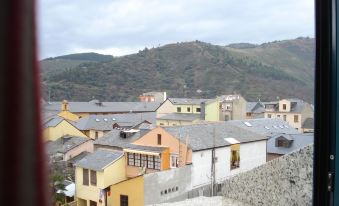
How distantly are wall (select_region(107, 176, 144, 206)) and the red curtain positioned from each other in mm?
1253

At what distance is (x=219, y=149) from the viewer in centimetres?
174

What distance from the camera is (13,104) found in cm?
26

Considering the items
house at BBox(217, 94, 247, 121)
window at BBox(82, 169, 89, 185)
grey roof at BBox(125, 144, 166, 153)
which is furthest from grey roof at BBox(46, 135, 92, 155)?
house at BBox(217, 94, 247, 121)

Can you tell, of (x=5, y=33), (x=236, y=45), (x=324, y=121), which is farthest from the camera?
(x=236, y=45)

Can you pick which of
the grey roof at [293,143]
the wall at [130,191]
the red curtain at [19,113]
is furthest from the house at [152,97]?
the red curtain at [19,113]

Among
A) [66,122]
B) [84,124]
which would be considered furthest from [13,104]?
[84,124]

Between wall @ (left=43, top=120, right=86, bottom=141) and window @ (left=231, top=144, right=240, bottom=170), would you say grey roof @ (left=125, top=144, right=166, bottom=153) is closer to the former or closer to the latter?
wall @ (left=43, top=120, right=86, bottom=141)

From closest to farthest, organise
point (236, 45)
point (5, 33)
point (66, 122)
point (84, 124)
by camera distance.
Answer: point (5, 33) → point (66, 122) → point (84, 124) → point (236, 45)

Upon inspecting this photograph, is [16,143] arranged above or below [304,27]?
below

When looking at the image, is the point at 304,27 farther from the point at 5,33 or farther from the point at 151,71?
the point at 5,33

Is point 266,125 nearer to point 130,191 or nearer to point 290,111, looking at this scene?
point 290,111

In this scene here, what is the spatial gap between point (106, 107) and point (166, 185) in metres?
0.48

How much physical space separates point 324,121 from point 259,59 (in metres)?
0.46

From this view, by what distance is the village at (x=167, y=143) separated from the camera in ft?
4.56
